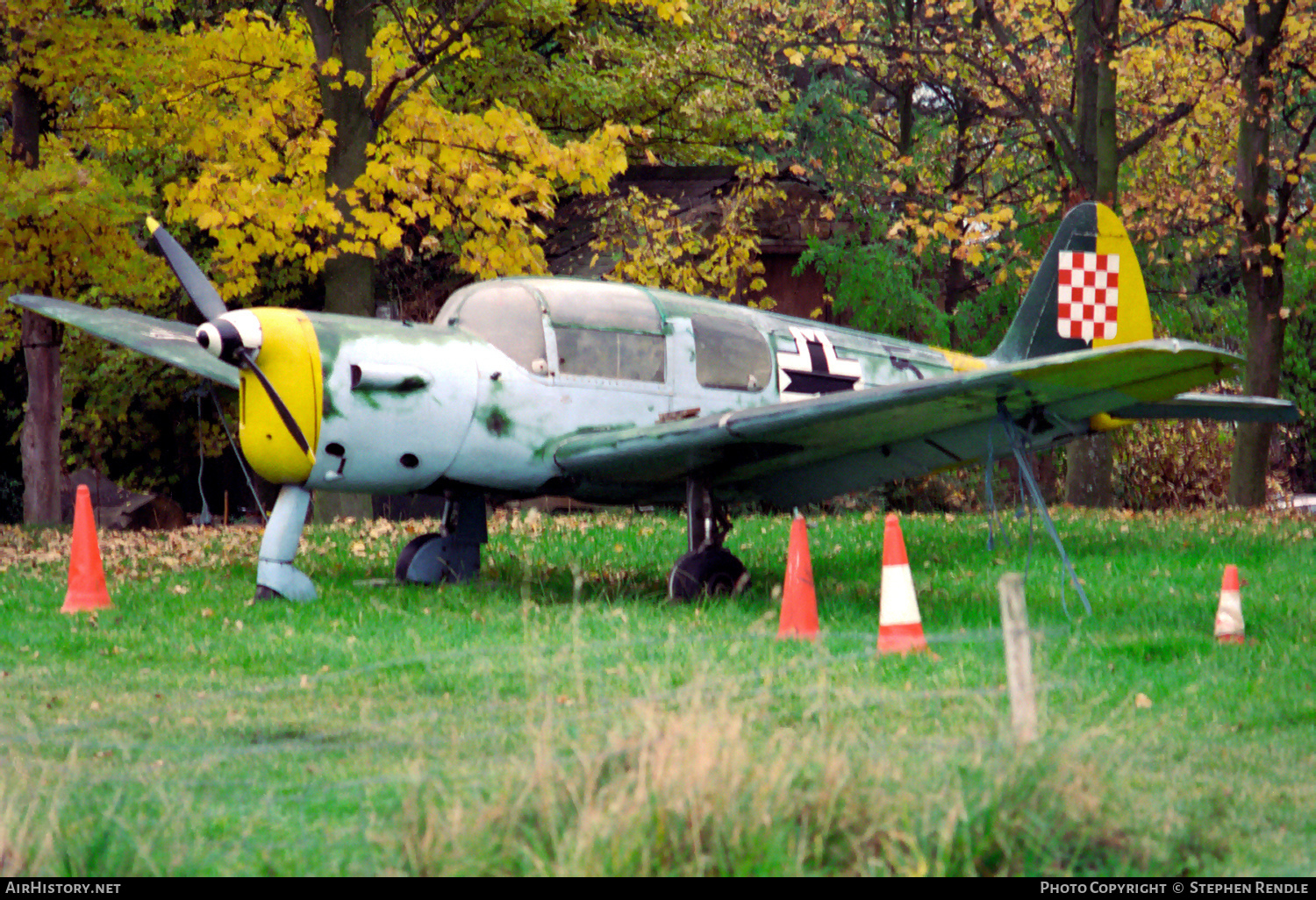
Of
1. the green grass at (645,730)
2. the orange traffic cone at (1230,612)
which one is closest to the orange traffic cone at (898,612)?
the green grass at (645,730)

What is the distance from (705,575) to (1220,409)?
16.3ft

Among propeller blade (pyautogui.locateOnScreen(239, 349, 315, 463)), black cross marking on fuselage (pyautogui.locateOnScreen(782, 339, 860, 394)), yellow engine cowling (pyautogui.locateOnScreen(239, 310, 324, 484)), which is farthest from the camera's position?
black cross marking on fuselage (pyautogui.locateOnScreen(782, 339, 860, 394))

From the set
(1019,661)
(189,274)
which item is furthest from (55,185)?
(1019,661)

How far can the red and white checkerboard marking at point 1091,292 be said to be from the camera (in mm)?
10648

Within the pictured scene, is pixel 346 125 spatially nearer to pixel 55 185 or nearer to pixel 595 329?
pixel 55 185

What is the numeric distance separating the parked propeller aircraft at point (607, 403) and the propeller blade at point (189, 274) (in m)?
0.02

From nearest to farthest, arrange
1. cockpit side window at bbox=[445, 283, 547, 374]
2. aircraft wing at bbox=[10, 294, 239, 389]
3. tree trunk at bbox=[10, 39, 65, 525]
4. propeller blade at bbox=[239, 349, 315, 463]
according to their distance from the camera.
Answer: propeller blade at bbox=[239, 349, 315, 463], cockpit side window at bbox=[445, 283, 547, 374], aircraft wing at bbox=[10, 294, 239, 389], tree trunk at bbox=[10, 39, 65, 525]

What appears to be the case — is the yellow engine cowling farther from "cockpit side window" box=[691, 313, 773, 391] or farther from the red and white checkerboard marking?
the red and white checkerboard marking

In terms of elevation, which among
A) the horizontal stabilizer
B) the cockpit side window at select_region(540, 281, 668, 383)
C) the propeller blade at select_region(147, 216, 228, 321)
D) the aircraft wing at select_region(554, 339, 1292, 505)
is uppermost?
the propeller blade at select_region(147, 216, 228, 321)

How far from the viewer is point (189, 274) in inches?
363

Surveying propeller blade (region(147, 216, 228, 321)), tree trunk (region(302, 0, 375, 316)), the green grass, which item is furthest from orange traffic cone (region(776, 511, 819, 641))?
tree trunk (region(302, 0, 375, 316))

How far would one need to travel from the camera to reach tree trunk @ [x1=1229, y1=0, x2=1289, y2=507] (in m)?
15.5

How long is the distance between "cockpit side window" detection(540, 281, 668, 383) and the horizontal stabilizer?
397 centimetres
